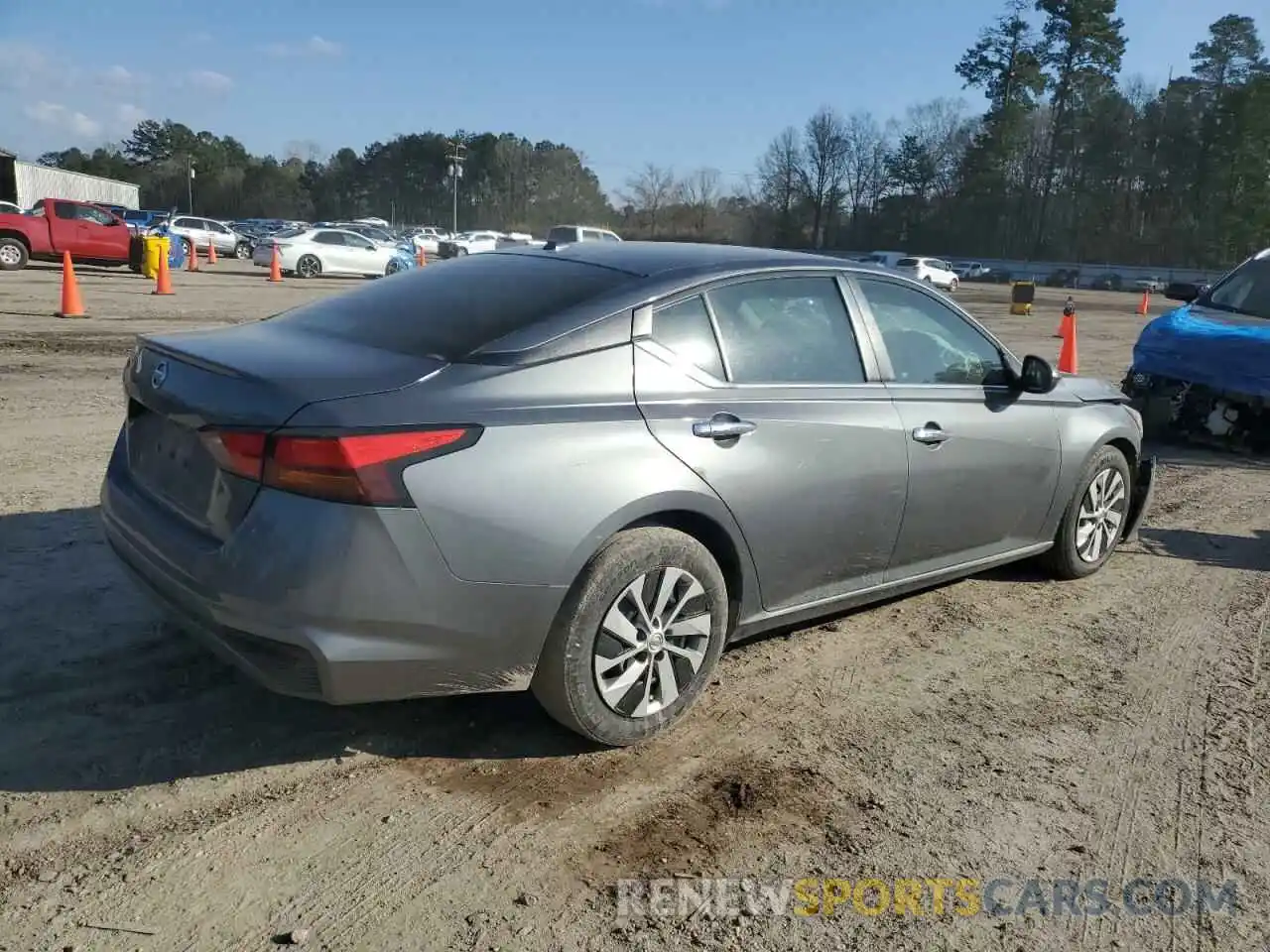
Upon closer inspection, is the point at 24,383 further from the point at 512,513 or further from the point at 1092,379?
the point at 1092,379

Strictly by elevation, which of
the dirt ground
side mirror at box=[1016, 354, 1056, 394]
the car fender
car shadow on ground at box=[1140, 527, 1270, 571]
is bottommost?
the dirt ground

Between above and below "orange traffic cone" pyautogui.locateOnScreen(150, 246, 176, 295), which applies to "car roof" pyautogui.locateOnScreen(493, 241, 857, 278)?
above

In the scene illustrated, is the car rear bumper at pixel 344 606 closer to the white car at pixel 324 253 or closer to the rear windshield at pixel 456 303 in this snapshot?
the rear windshield at pixel 456 303

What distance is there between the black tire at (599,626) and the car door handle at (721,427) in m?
0.35

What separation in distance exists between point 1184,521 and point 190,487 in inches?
242

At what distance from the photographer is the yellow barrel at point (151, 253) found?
74.1 feet

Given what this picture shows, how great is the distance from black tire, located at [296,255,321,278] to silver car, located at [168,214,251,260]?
445 inches

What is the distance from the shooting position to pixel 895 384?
13.8 ft

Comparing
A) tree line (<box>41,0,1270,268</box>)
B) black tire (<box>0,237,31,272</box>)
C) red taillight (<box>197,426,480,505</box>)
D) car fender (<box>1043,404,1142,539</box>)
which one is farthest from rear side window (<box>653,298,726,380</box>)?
tree line (<box>41,0,1270,268</box>)

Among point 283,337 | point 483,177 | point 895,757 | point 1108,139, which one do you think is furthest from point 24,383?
point 483,177

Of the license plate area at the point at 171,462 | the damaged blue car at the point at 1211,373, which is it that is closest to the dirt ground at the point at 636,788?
the license plate area at the point at 171,462

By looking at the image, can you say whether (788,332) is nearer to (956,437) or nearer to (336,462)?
(956,437)

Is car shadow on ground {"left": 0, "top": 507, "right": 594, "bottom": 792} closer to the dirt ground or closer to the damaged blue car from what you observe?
the dirt ground

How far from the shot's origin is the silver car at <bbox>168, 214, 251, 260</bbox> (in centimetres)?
3892
